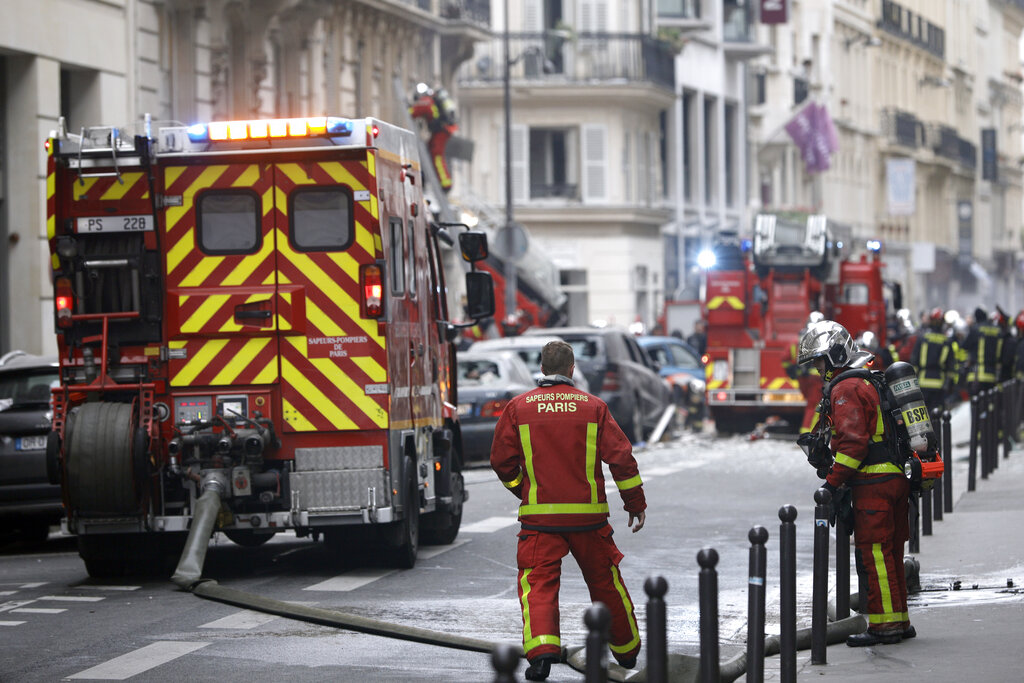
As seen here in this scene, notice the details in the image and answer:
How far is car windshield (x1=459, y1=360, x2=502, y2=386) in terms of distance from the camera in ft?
76.2

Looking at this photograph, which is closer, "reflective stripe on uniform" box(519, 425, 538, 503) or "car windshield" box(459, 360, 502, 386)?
"reflective stripe on uniform" box(519, 425, 538, 503)

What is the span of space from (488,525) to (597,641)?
11.1m

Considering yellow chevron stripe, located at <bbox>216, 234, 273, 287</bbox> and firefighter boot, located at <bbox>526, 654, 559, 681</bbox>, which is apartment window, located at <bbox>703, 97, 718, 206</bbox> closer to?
yellow chevron stripe, located at <bbox>216, 234, 273, 287</bbox>

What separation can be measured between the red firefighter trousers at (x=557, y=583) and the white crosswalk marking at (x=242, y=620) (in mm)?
2502

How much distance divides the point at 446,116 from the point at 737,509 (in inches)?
774

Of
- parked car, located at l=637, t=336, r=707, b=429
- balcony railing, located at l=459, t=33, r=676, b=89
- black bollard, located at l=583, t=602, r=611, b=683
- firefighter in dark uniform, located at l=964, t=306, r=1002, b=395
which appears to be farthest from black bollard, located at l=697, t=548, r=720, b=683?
balcony railing, located at l=459, t=33, r=676, b=89

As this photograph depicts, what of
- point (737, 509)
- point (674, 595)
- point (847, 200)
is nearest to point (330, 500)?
point (674, 595)

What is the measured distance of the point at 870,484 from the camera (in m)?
10.4

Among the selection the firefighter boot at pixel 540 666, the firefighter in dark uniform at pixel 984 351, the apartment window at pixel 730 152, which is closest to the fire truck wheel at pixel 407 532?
the firefighter boot at pixel 540 666

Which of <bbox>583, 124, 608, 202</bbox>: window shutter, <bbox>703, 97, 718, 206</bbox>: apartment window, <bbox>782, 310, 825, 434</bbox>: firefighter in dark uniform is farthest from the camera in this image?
<bbox>703, 97, 718, 206</bbox>: apartment window

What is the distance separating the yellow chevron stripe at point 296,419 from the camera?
44.0 feet

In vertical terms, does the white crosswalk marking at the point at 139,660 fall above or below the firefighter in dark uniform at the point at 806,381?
below

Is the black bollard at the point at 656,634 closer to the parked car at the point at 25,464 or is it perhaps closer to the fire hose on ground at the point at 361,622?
the fire hose on ground at the point at 361,622

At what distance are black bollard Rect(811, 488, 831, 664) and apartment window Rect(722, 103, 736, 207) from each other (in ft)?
176
